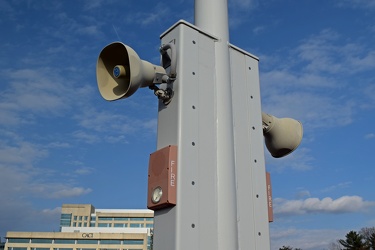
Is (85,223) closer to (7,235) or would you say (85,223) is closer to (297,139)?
(7,235)

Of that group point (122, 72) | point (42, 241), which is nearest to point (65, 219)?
point (42, 241)

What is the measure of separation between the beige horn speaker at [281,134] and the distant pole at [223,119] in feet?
2.11

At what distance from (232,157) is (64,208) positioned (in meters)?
125

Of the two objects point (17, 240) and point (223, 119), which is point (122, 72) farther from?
point (17, 240)

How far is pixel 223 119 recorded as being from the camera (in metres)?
3.36

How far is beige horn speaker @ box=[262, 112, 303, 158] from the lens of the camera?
3.98 m

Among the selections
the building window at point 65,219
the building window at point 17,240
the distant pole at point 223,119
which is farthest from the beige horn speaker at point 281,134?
the building window at point 65,219

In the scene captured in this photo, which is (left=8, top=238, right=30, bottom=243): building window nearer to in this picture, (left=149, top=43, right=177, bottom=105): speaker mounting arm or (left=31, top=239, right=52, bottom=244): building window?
(left=31, top=239, right=52, bottom=244): building window

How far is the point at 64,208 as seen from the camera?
122 m

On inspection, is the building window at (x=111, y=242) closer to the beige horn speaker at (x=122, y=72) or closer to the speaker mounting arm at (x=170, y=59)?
the beige horn speaker at (x=122, y=72)

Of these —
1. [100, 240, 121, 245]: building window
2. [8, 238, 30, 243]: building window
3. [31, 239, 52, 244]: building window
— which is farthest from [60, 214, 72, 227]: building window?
[100, 240, 121, 245]: building window

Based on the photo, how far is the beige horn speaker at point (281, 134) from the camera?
3.98 meters

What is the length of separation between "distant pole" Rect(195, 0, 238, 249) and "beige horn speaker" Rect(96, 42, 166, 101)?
0.49m

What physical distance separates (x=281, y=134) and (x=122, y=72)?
1.51 m
